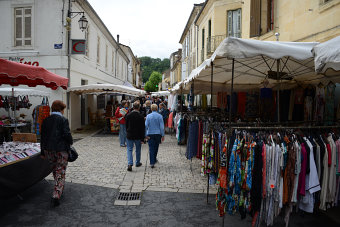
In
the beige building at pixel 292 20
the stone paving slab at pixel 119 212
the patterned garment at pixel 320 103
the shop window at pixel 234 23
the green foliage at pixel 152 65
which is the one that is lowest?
the stone paving slab at pixel 119 212

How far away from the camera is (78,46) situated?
12031 millimetres

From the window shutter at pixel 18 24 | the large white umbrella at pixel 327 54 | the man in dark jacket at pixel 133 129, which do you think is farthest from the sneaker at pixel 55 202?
the window shutter at pixel 18 24

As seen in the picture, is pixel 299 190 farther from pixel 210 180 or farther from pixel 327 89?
pixel 327 89

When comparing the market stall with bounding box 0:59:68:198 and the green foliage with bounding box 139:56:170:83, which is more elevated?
the green foliage with bounding box 139:56:170:83

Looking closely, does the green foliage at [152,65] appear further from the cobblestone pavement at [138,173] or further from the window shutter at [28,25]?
the cobblestone pavement at [138,173]

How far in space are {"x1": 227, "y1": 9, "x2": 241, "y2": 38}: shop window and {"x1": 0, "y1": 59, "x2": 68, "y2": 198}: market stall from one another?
13.4 m

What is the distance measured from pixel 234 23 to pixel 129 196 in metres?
14.6

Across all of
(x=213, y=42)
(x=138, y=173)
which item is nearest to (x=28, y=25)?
(x=138, y=173)

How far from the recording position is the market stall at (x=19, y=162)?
4.11 m

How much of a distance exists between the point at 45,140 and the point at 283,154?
376cm

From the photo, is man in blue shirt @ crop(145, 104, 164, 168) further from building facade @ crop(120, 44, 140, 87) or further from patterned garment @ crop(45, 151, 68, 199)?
building facade @ crop(120, 44, 140, 87)

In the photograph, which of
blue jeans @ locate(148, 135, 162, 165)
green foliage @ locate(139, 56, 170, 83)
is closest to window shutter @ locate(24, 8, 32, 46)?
blue jeans @ locate(148, 135, 162, 165)

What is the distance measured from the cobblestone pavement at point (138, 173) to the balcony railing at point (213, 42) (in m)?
10.1

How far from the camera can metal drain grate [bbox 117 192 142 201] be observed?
491 centimetres
